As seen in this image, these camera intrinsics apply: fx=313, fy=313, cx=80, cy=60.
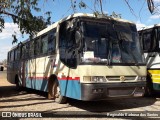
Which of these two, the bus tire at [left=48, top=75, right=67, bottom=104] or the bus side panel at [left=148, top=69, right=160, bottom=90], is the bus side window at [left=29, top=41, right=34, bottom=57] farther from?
the bus side panel at [left=148, top=69, right=160, bottom=90]

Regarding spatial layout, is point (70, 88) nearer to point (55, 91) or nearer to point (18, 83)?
point (55, 91)

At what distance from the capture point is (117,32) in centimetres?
1023

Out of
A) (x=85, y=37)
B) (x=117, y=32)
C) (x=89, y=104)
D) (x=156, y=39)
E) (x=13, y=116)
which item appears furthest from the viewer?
(x=156, y=39)

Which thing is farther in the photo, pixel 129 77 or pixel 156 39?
pixel 156 39

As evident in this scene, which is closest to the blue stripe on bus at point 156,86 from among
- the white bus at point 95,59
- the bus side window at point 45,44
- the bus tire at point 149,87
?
the bus tire at point 149,87

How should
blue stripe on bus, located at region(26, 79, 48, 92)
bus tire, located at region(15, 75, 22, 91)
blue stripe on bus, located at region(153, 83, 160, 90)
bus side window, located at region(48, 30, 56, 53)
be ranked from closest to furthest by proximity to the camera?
bus side window, located at region(48, 30, 56, 53) → blue stripe on bus, located at region(26, 79, 48, 92) → blue stripe on bus, located at region(153, 83, 160, 90) → bus tire, located at region(15, 75, 22, 91)

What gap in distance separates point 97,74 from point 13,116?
270 centimetres

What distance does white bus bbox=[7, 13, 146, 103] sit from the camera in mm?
9289

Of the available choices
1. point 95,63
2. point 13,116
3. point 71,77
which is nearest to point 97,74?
point 95,63

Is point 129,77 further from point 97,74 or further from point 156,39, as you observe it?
point 156,39

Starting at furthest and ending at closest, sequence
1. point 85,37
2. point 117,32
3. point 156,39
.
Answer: point 156,39 < point 117,32 < point 85,37

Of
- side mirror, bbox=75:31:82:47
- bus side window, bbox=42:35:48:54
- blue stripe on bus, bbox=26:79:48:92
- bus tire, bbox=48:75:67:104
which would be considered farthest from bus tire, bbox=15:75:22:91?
side mirror, bbox=75:31:82:47

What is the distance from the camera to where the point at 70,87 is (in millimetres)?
10070

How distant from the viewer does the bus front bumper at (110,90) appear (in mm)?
9109
